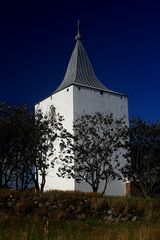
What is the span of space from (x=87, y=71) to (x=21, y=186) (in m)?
22.3

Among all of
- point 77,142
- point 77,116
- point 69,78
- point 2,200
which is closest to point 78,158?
point 77,142

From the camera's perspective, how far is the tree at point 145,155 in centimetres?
3291

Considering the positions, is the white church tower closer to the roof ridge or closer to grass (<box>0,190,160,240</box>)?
the roof ridge

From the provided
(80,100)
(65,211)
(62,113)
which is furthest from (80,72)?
(65,211)

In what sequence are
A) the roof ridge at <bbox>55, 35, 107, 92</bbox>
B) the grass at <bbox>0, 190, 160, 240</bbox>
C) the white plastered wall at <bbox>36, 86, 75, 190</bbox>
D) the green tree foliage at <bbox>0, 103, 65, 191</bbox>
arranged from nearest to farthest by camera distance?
1. the grass at <bbox>0, 190, 160, 240</bbox>
2. the green tree foliage at <bbox>0, 103, 65, 191</bbox>
3. the white plastered wall at <bbox>36, 86, 75, 190</bbox>
4. the roof ridge at <bbox>55, 35, 107, 92</bbox>

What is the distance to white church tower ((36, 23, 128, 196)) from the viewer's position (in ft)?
138

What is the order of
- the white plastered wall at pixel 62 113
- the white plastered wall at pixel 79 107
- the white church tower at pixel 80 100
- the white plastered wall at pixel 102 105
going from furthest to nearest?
the white plastered wall at pixel 102 105
the white church tower at pixel 80 100
the white plastered wall at pixel 79 107
the white plastered wall at pixel 62 113

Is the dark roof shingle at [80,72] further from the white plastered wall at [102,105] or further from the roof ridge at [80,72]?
the white plastered wall at [102,105]

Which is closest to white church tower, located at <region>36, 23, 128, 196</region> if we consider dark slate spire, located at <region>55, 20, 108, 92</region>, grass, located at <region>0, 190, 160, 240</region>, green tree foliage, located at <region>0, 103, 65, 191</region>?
dark slate spire, located at <region>55, 20, 108, 92</region>

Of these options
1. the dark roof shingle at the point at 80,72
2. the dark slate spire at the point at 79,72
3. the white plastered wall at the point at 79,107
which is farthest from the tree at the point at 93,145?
the dark roof shingle at the point at 80,72

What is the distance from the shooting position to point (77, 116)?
137 feet

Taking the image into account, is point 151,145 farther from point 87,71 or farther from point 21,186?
point 87,71

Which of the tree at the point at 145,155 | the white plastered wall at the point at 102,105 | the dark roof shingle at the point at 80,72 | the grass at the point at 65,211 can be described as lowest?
the grass at the point at 65,211

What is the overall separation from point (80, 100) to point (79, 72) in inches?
221
